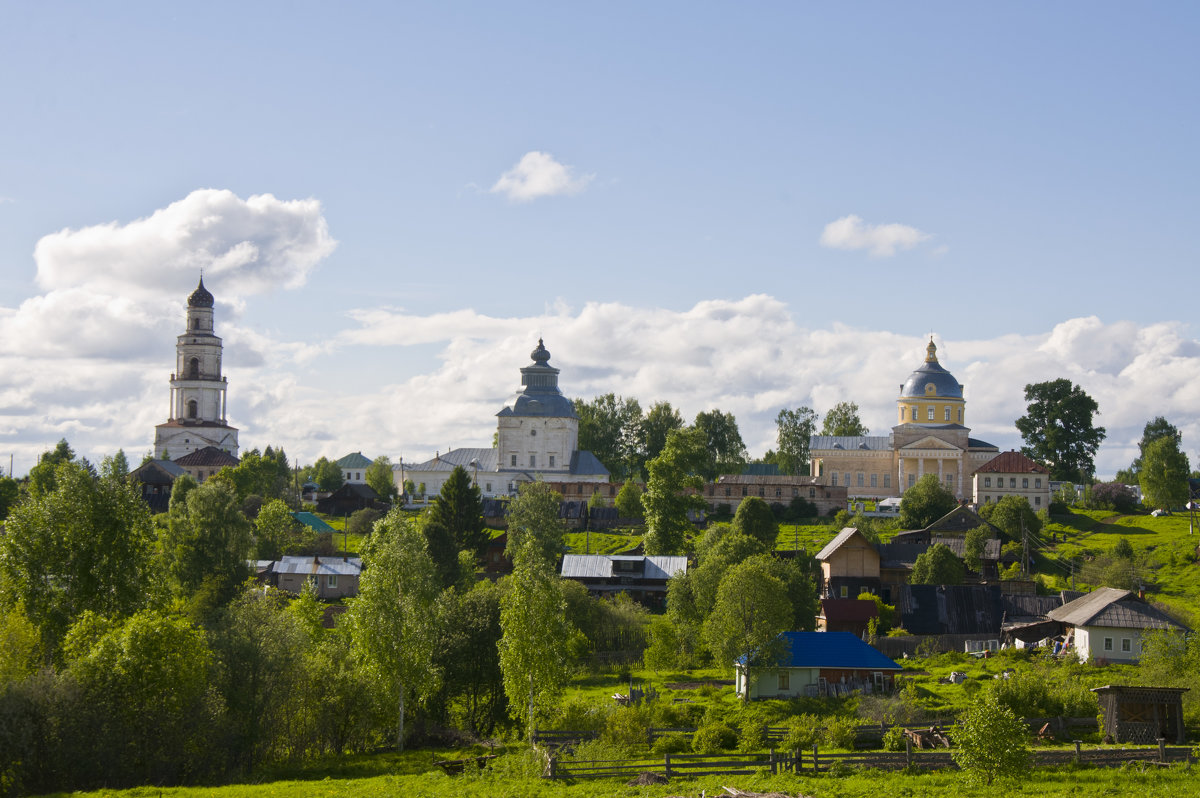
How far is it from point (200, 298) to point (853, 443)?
61135 millimetres

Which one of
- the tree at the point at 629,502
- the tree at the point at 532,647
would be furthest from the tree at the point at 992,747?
the tree at the point at 629,502

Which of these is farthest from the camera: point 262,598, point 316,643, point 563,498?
point 563,498

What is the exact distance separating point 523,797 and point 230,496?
34.7 m

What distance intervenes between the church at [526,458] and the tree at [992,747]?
71806 millimetres

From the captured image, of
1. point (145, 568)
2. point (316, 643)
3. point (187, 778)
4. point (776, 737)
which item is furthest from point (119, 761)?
point (776, 737)

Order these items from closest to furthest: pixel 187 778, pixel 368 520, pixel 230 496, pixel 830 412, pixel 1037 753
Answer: pixel 1037 753 → pixel 187 778 → pixel 230 496 → pixel 368 520 → pixel 830 412

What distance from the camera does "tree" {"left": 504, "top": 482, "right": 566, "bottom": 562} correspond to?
2537 inches

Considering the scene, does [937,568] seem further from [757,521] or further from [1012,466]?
[1012,466]

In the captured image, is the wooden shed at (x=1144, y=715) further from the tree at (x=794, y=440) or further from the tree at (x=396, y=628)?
the tree at (x=794, y=440)

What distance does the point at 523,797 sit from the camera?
25922mm

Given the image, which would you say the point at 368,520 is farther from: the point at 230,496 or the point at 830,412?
the point at 830,412

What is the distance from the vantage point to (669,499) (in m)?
69.4

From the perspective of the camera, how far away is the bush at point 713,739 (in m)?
30.8

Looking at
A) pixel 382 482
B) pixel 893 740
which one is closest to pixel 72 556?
pixel 893 740
